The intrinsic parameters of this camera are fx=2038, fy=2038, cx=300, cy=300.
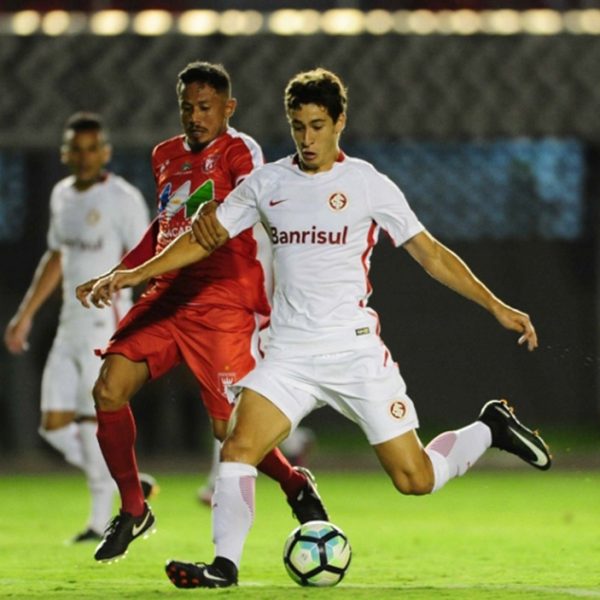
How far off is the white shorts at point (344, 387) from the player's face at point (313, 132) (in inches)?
32.1

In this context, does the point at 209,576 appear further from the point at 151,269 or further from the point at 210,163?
the point at 210,163

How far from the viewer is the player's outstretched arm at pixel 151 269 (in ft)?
27.8

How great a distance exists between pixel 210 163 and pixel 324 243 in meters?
1.10

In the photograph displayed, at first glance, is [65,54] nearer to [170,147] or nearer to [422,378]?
[422,378]

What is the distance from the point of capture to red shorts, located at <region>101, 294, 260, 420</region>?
916cm

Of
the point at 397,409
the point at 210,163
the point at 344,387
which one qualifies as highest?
the point at 210,163

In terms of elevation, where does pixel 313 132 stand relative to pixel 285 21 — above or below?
below

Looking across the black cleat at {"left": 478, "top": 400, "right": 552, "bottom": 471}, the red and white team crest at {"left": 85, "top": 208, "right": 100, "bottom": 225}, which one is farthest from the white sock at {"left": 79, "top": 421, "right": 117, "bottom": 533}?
the black cleat at {"left": 478, "top": 400, "right": 552, "bottom": 471}

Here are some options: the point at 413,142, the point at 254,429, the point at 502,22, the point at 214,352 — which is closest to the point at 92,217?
the point at 214,352

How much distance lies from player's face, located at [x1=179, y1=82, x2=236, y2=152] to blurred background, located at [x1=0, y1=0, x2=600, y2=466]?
27.6 ft

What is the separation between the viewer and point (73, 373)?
11.4 metres

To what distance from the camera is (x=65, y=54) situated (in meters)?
18.1

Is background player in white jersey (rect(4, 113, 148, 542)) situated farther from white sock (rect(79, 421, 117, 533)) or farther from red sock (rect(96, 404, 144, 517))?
red sock (rect(96, 404, 144, 517))

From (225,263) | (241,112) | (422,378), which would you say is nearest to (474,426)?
(225,263)
